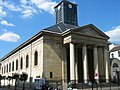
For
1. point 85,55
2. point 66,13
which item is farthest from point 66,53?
point 66,13

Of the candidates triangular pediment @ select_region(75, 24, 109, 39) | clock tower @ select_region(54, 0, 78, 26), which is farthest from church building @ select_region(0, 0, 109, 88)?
clock tower @ select_region(54, 0, 78, 26)

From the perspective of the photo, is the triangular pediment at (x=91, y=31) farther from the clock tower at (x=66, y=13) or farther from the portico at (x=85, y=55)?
the clock tower at (x=66, y=13)

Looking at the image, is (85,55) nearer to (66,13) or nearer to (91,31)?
(91,31)

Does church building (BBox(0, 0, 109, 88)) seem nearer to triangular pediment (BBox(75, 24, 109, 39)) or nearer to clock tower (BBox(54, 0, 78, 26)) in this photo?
triangular pediment (BBox(75, 24, 109, 39))

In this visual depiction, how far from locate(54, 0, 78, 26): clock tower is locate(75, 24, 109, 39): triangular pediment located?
63.3 feet

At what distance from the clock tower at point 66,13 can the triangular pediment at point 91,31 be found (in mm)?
19280

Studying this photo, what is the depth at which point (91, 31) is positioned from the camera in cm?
4925

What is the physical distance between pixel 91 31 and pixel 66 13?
74.8 ft

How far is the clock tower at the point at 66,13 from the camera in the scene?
6939cm

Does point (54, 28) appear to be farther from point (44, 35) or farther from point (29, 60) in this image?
point (29, 60)

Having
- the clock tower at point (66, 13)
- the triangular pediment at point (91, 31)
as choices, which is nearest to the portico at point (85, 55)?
the triangular pediment at point (91, 31)

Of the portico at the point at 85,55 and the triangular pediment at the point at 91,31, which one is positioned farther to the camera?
the triangular pediment at the point at 91,31


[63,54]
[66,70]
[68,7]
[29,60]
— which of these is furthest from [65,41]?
[68,7]

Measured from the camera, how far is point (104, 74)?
51531mm
